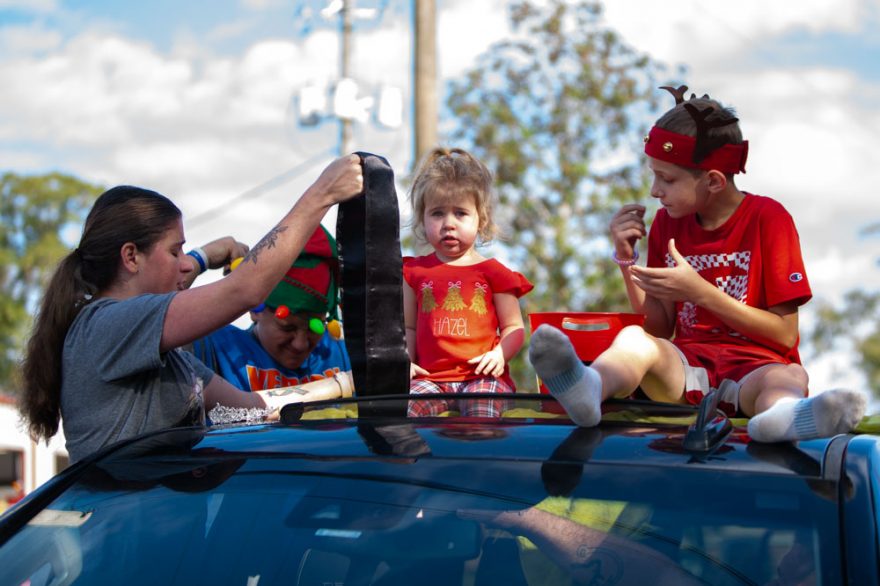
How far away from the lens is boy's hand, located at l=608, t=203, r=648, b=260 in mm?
3973

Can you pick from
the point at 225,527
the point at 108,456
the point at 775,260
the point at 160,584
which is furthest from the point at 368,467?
the point at 775,260

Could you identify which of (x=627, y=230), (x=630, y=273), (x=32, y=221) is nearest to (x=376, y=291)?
(x=630, y=273)

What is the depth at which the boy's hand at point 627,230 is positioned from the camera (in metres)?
3.97

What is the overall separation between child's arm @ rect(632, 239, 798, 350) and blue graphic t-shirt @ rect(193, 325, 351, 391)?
114 cm

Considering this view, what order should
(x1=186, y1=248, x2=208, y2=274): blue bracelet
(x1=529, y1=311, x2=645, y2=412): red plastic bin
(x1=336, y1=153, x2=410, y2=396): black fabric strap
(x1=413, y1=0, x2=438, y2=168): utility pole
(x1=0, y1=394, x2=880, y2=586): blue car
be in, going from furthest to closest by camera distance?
(x1=413, y1=0, x2=438, y2=168): utility pole < (x1=186, y1=248, x2=208, y2=274): blue bracelet < (x1=529, y1=311, x2=645, y2=412): red plastic bin < (x1=336, y1=153, x2=410, y2=396): black fabric strap < (x1=0, y1=394, x2=880, y2=586): blue car

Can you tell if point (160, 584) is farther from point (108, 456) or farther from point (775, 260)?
point (775, 260)

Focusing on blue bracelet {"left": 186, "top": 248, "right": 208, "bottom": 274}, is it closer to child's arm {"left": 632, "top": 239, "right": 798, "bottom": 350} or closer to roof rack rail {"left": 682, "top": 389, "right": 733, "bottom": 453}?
child's arm {"left": 632, "top": 239, "right": 798, "bottom": 350}

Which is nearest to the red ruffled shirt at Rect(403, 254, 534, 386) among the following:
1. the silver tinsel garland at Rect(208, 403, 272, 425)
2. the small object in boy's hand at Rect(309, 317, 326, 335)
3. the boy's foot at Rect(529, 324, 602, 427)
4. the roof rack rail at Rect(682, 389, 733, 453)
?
the small object in boy's hand at Rect(309, 317, 326, 335)

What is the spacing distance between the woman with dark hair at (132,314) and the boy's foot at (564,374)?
31.1 inches

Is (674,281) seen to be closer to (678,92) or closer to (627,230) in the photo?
(627,230)

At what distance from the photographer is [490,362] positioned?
4.29 m

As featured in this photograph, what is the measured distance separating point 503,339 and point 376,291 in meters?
1.34

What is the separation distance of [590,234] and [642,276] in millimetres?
12689

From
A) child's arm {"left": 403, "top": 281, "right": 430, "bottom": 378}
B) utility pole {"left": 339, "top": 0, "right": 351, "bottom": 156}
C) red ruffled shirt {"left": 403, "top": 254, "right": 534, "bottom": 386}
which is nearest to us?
red ruffled shirt {"left": 403, "top": 254, "right": 534, "bottom": 386}
